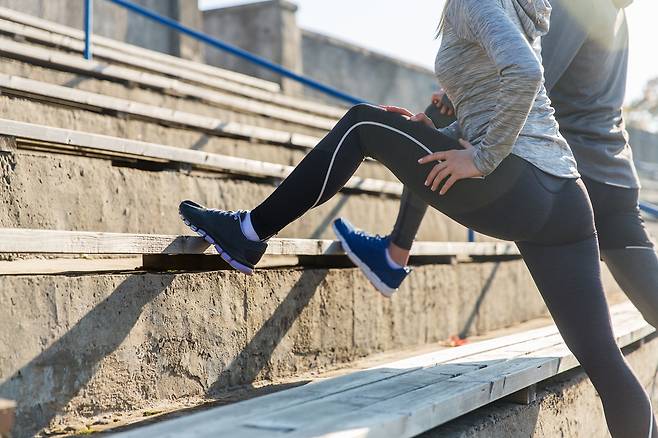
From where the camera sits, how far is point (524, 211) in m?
2.17

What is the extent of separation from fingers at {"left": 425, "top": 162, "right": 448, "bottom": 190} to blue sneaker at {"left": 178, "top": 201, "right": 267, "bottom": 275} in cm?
53

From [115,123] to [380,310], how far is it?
1483 mm

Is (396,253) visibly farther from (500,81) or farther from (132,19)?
(132,19)

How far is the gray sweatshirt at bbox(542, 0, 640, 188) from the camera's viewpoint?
106 inches

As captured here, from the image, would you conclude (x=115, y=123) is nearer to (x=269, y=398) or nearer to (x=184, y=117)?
(x=184, y=117)

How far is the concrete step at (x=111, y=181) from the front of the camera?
265cm

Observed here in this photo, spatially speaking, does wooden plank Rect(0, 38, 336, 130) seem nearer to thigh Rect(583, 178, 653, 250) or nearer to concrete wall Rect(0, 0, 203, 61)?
thigh Rect(583, 178, 653, 250)

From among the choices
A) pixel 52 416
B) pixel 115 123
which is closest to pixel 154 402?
pixel 52 416

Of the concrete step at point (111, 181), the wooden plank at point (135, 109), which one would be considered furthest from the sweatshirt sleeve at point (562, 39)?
the wooden plank at point (135, 109)

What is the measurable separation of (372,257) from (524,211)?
2.93 ft

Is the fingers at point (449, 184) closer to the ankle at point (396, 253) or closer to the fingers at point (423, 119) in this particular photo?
the fingers at point (423, 119)

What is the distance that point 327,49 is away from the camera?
1141 centimetres

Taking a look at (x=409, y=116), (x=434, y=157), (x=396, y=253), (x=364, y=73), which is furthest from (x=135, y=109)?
(x=364, y=73)

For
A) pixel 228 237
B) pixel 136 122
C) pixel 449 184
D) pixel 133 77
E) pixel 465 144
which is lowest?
pixel 228 237
